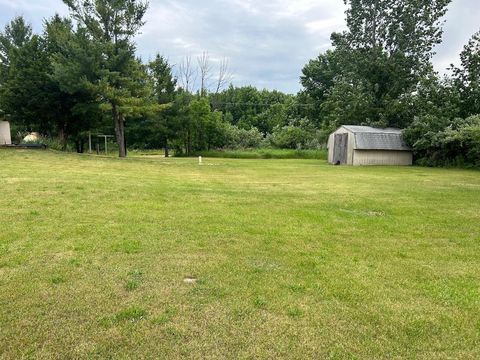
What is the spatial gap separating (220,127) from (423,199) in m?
34.2

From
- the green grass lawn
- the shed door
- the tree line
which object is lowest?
the green grass lawn

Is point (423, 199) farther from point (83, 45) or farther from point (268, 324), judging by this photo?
point (83, 45)

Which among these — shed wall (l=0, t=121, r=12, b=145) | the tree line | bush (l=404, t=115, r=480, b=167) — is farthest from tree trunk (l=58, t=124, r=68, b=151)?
bush (l=404, t=115, r=480, b=167)

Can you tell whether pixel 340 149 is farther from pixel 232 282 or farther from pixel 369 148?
pixel 232 282

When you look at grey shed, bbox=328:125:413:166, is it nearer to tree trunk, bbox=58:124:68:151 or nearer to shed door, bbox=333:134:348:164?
shed door, bbox=333:134:348:164

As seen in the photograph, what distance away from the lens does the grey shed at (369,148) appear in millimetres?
28156

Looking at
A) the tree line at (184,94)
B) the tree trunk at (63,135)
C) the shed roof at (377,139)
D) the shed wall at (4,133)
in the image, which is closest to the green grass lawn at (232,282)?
the tree line at (184,94)

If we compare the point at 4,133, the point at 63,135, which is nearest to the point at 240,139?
the point at 63,135

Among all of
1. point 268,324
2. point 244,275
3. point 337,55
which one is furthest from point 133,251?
point 337,55

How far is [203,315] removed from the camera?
360cm

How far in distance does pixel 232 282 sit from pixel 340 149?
26485 millimetres

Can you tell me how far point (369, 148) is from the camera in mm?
28062

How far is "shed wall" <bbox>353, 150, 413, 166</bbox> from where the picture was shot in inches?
1109

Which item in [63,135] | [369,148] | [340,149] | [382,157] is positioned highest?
[63,135]
